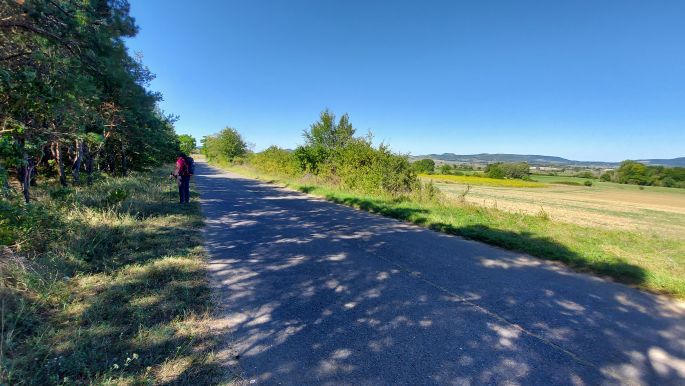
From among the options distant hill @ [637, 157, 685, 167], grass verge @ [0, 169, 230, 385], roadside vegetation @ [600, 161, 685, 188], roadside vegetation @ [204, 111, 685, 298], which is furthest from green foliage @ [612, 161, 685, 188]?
grass verge @ [0, 169, 230, 385]

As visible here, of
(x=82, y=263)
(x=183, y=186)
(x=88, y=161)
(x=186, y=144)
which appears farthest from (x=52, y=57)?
(x=186, y=144)

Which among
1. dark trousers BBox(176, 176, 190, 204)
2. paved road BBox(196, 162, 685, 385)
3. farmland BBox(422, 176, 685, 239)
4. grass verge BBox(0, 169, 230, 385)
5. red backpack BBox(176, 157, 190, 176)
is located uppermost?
red backpack BBox(176, 157, 190, 176)

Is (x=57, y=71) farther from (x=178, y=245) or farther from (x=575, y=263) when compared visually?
(x=575, y=263)

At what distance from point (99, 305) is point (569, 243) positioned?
862cm

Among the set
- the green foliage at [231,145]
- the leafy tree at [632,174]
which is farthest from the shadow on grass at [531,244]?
the leafy tree at [632,174]

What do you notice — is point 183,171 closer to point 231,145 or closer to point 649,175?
point 231,145

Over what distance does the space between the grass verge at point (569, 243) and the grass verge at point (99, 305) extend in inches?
249

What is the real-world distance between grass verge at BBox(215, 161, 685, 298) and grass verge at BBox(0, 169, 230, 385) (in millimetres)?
6329

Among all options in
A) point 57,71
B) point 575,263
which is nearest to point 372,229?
point 575,263

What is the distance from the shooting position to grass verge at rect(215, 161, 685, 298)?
490 centimetres

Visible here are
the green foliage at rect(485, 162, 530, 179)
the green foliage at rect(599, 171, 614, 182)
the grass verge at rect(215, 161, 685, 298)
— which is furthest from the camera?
the green foliage at rect(599, 171, 614, 182)

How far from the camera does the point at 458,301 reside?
152 inches

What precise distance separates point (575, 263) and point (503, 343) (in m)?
3.81

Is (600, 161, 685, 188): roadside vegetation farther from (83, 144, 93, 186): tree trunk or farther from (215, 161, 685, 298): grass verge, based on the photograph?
(83, 144, 93, 186): tree trunk
